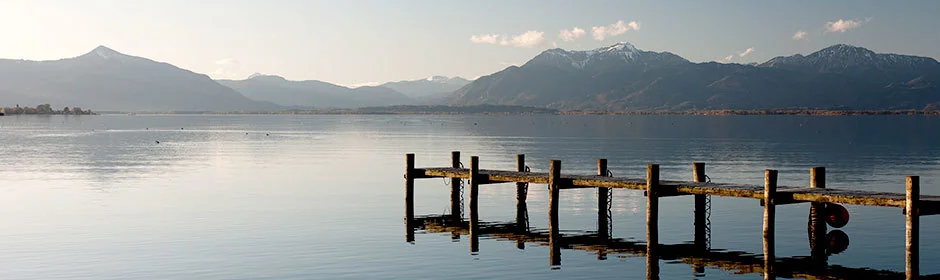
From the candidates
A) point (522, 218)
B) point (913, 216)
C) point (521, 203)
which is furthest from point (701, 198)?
point (913, 216)

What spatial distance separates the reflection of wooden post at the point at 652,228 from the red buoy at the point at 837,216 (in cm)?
769

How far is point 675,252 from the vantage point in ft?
121

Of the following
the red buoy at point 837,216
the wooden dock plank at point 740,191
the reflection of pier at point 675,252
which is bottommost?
the reflection of pier at point 675,252

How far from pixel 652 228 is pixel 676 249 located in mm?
2830

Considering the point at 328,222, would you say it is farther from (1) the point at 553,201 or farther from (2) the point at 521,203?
(1) the point at 553,201

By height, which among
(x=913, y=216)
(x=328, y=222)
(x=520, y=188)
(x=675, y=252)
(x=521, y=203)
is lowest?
(x=675, y=252)

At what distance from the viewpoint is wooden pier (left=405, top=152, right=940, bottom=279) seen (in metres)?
30.9

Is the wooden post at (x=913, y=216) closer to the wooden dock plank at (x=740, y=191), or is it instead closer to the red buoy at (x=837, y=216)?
the wooden dock plank at (x=740, y=191)

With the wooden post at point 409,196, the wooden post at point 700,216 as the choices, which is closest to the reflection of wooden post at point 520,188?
the wooden post at point 409,196

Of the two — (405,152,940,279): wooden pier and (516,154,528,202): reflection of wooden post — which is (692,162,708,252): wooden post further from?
(516,154,528,202): reflection of wooden post

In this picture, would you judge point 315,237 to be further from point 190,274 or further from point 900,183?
A: point 900,183

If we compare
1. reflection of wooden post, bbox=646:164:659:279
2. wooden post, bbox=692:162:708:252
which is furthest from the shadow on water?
wooden post, bbox=692:162:708:252

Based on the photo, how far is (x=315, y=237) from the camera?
1578 inches

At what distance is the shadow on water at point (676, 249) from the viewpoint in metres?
33.5
